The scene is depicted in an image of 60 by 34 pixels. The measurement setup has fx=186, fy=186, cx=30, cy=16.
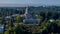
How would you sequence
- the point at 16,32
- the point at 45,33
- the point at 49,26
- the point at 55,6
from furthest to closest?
the point at 55,6 < the point at 49,26 < the point at 45,33 < the point at 16,32

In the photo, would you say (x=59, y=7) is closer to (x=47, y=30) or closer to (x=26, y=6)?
(x=26, y=6)

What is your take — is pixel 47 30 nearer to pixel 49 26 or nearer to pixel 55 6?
pixel 49 26

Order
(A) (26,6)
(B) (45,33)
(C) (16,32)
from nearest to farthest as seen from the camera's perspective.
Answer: (C) (16,32)
(B) (45,33)
(A) (26,6)

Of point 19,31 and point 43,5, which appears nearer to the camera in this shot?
point 19,31

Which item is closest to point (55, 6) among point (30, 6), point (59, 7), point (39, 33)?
point (59, 7)

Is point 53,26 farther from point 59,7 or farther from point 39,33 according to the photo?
point 59,7

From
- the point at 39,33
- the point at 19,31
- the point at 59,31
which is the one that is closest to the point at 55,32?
the point at 59,31

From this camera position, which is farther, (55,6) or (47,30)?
(55,6)

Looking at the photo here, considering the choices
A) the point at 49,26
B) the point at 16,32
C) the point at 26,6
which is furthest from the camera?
the point at 26,6
